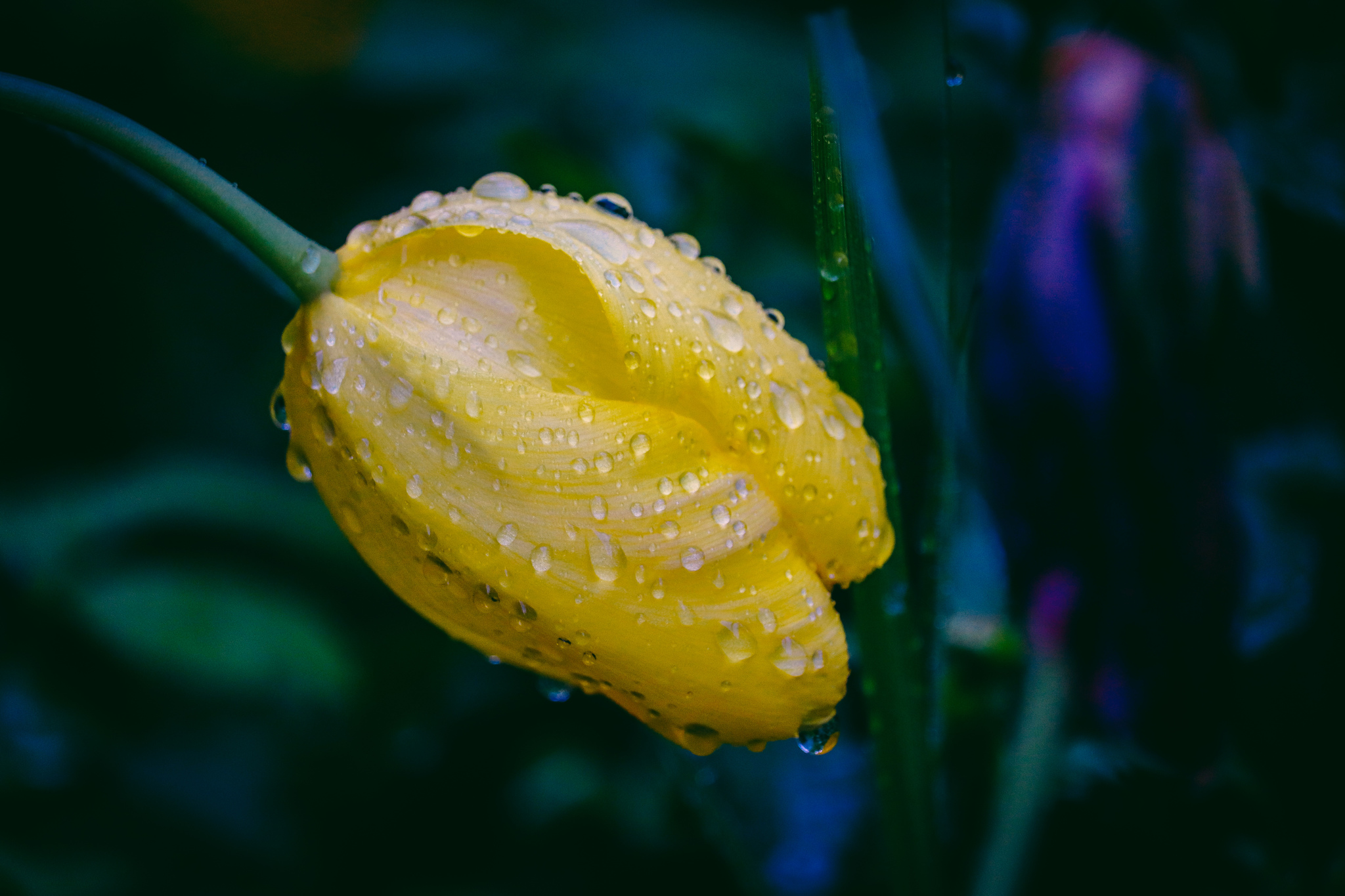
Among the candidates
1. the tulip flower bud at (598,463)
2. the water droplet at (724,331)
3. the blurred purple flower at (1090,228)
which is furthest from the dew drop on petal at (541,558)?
the blurred purple flower at (1090,228)

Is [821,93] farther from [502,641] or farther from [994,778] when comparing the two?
[994,778]

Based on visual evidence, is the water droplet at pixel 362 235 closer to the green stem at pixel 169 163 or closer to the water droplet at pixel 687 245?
the green stem at pixel 169 163

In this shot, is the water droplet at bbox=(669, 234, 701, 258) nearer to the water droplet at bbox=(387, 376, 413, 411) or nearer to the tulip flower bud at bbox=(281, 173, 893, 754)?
the tulip flower bud at bbox=(281, 173, 893, 754)

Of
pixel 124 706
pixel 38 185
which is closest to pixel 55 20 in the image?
pixel 38 185

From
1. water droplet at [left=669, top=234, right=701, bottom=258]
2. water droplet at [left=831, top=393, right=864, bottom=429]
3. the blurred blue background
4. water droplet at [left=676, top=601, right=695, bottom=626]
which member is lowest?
the blurred blue background

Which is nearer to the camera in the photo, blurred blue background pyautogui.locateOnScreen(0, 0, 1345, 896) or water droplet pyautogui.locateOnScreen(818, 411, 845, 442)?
water droplet pyautogui.locateOnScreen(818, 411, 845, 442)

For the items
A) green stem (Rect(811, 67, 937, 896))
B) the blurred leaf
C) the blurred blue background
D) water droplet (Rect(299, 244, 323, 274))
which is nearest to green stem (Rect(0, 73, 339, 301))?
water droplet (Rect(299, 244, 323, 274))

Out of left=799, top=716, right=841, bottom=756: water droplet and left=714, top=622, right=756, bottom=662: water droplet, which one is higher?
left=714, top=622, right=756, bottom=662: water droplet
